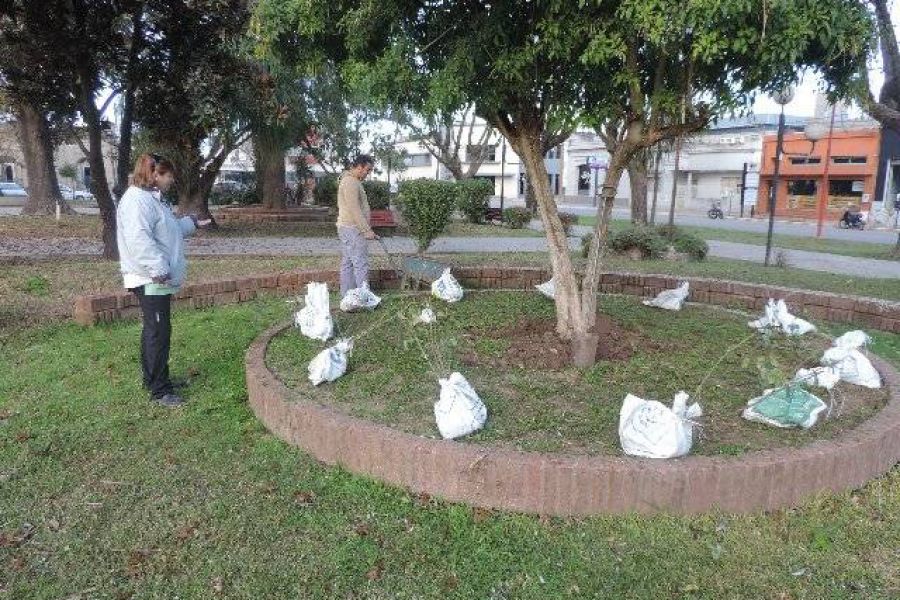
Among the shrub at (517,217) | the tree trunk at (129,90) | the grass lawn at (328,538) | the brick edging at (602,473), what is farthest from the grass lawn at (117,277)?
the shrub at (517,217)

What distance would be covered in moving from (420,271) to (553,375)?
2.93m

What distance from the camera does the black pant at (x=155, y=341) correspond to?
4227 millimetres

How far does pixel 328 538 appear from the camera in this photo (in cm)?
285

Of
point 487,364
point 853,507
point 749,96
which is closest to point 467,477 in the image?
point 487,364

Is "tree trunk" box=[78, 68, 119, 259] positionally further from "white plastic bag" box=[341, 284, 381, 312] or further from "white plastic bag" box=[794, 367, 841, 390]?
"white plastic bag" box=[794, 367, 841, 390]

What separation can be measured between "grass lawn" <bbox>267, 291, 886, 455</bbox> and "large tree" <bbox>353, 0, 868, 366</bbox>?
0.45 meters

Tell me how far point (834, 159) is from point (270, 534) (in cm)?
4051

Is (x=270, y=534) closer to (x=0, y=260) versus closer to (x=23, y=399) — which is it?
(x=23, y=399)

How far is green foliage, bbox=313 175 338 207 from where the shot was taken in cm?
2642

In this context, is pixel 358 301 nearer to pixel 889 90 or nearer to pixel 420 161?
pixel 889 90

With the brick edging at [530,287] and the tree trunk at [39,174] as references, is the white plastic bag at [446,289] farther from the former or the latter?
the tree trunk at [39,174]

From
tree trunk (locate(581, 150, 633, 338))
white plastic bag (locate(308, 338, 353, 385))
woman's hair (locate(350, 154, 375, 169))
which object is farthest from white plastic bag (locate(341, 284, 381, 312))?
tree trunk (locate(581, 150, 633, 338))

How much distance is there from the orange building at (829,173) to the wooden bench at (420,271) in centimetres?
3040

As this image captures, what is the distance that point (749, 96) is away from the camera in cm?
419
